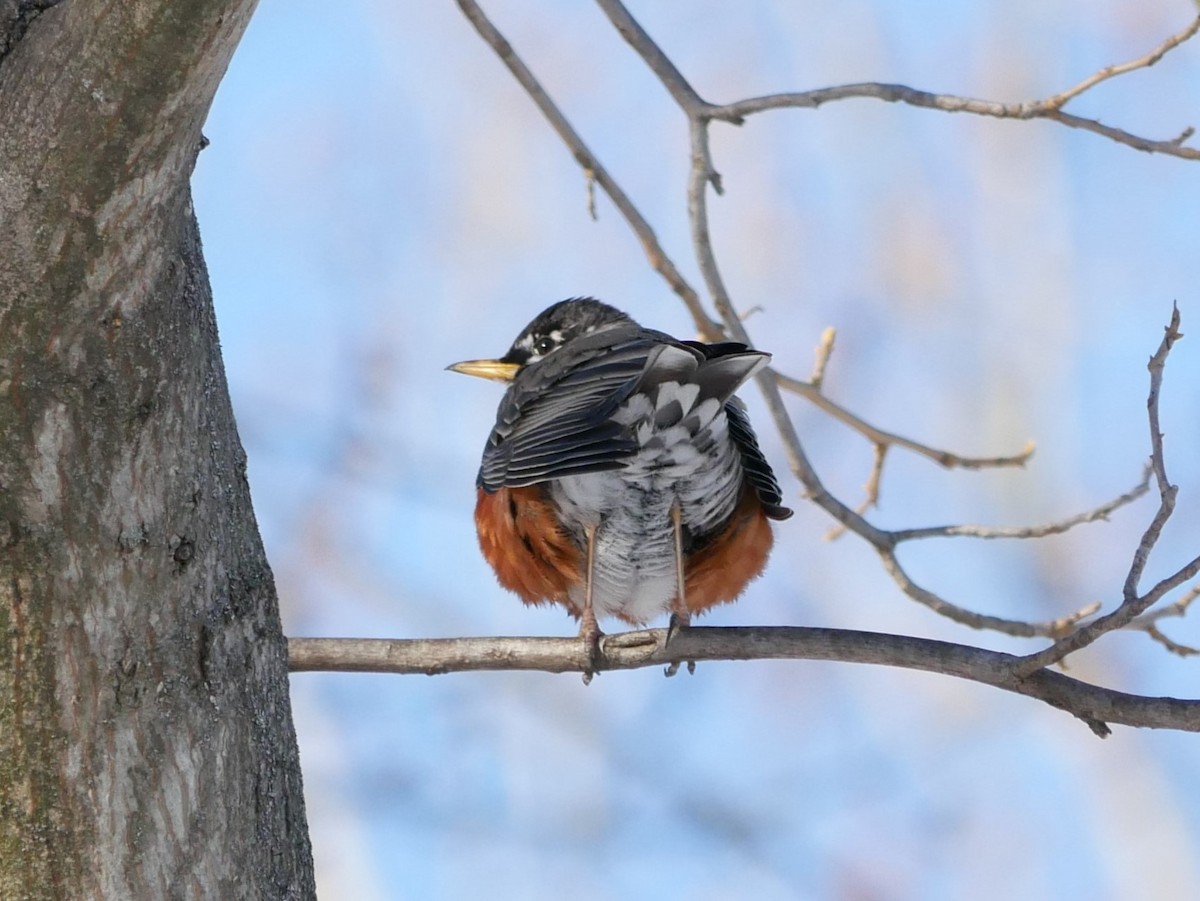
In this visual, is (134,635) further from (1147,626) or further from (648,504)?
(1147,626)

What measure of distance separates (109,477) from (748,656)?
1.32 meters

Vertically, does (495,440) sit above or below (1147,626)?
above

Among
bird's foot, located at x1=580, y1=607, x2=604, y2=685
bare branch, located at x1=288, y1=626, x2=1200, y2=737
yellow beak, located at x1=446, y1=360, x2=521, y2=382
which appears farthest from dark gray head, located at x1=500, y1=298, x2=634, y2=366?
bare branch, located at x1=288, y1=626, x2=1200, y2=737

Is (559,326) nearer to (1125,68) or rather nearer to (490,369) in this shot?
(490,369)

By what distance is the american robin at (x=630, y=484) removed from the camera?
3.28m

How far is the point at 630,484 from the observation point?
11.7ft

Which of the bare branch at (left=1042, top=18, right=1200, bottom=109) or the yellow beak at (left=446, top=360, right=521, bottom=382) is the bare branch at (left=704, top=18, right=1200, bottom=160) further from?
the yellow beak at (left=446, top=360, right=521, bottom=382)

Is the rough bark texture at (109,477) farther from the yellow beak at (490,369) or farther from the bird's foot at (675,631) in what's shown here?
the yellow beak at (490,369)

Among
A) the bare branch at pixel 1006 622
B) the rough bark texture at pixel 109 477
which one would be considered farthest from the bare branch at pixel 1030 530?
the rough bark texture at pixel 109 477

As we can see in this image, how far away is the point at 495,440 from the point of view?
4102mm

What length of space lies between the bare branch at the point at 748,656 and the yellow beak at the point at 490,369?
→ 2.24 meters

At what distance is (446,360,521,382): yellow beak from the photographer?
194 inches

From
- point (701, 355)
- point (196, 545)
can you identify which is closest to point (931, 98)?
point (701, 355)

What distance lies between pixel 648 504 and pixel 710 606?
1.74ft
